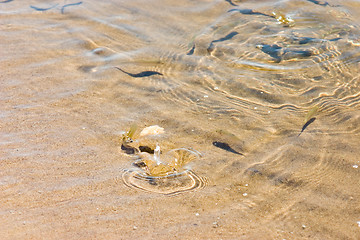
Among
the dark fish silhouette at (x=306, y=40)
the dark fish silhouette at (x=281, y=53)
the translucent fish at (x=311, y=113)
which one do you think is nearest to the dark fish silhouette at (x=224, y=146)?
the translucent fish at (x=311, y=113)

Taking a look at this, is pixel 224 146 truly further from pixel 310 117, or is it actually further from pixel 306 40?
pixel 306 40

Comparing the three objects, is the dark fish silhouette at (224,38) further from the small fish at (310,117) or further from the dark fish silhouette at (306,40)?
the small fish at (310,117)

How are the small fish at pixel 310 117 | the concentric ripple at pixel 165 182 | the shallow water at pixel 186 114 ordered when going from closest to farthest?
the shallow water at pixel 186 114 → the concentric ripple at pixel 165 182 → the small fish at pixel 310 117

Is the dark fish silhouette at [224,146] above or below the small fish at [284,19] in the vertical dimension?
below

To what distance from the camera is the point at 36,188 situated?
260cm

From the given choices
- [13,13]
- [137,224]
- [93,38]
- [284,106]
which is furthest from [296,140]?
[13,13]

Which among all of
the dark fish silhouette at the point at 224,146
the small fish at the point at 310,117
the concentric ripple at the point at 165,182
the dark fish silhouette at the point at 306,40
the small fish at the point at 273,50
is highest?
the dark fish silhouette at the point at 306,40

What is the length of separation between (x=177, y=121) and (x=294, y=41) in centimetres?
222

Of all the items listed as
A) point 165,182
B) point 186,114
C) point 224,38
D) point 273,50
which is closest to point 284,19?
point 273,50

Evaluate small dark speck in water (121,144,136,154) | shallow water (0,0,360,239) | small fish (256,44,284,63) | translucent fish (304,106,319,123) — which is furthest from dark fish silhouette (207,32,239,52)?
small dark speck in water (121,144,136,154)

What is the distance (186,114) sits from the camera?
3.59m

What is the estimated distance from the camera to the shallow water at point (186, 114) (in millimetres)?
2422

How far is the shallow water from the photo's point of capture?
2.42 metres

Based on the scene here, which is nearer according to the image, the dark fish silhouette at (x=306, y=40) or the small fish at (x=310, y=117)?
the small fish at (x=310, y=117)
